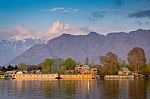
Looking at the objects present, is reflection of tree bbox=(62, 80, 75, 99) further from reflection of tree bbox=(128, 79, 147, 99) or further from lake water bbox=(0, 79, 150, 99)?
reflection of tree bbox=(128, 79, 147, 99)

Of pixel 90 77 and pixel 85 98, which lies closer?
pixel 85 98

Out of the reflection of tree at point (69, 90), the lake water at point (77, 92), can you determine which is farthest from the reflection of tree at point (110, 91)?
the reflection of tree at point (69, 90)

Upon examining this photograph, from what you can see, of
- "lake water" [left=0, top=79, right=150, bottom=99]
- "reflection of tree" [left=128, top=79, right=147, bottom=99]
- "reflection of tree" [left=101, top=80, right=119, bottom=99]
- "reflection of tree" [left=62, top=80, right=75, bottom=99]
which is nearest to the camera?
"reflection of tree" [left=128, top=79, right=147, bottom=99]

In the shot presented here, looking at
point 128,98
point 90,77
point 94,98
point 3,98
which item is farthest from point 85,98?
point 90,77

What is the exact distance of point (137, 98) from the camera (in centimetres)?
5922

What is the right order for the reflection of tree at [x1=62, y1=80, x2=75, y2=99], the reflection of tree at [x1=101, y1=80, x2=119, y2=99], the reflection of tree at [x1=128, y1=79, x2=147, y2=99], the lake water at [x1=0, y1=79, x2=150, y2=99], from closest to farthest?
the reflection of tree at [x1=128, y1=79, x2=147, y2=99], the lake water at [x1=0, y1=79, x2=150, y2=99], the reflection of tree at [x1=101, y1=80, x2=119, y2=99], the reflection of tree at [x1=62, y1=80, x2=75, y2=99]

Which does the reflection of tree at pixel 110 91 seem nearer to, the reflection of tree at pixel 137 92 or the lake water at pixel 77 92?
the lake water at pixel 77 92

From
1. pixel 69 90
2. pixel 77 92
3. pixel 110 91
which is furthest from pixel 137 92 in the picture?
pixel 69 90

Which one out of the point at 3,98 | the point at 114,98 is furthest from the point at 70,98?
the point at 3,98

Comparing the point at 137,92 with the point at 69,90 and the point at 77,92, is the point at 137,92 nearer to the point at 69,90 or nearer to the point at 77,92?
the point at 77,92

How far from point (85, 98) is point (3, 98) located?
1234cm

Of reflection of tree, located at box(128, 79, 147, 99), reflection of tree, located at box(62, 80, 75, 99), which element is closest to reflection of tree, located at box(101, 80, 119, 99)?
reflection of tree, located at box(128, 79, 147, 99)

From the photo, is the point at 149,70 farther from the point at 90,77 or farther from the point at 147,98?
the point at 147,98

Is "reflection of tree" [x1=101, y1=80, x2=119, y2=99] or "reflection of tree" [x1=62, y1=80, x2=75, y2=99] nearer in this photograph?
"reflection of tree" [x1=101, y1=80, x2=119, y2=99]
